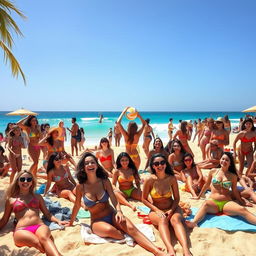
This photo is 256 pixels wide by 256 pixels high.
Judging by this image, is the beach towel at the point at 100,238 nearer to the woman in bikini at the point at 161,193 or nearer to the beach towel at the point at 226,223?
the woman in bikini at the point at 161,193

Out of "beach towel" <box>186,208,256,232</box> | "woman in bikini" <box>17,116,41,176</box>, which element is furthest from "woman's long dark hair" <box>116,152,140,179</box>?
"woman in bikini" <box>17,116,41,176</box>

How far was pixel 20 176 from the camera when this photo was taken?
3.32 m

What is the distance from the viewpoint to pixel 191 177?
16.9 ft

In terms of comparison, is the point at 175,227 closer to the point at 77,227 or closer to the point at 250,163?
the point at 77,227

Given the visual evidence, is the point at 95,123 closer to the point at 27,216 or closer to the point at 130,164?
the point at 130,164

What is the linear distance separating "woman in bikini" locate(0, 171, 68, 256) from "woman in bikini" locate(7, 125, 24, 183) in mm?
2235

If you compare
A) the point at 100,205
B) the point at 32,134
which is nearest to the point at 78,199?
the point at 100,205

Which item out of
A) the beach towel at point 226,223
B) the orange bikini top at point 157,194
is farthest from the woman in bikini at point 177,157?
the orange bikini top at point 157,194

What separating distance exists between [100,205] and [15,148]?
325 cm

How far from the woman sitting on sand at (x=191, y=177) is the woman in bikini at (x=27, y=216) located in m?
2.78

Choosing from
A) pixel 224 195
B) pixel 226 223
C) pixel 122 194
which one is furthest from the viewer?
pixel 122 194

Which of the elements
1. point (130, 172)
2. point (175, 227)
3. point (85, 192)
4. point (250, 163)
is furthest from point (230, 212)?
point (250, 163)

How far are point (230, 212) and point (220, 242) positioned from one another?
71cm

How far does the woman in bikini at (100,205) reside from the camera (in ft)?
9.96
